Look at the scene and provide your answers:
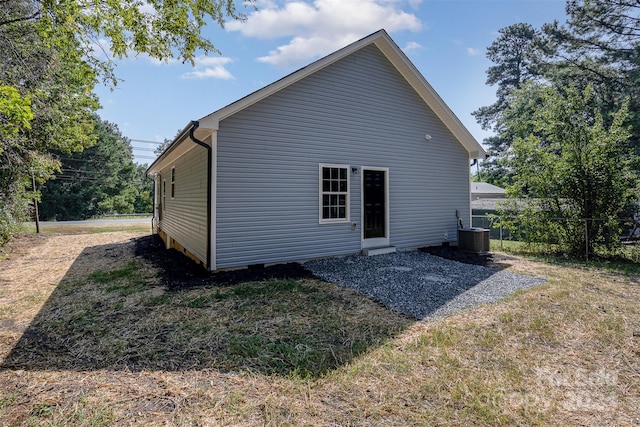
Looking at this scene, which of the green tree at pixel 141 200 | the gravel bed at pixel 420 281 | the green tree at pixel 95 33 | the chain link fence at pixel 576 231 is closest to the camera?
the gravel bed at pixel 420 281

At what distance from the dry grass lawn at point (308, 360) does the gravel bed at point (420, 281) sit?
33cm

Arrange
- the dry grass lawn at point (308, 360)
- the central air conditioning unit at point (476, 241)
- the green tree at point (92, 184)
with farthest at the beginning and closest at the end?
the green tree at point (92, 184) → the central air conditioning unit at point (476, 241) → the dry grass lawn at point (308, 360)

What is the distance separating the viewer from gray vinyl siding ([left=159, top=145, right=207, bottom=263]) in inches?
255

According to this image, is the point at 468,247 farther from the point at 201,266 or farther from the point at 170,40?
the point at 170,40

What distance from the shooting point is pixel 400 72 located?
27.5 feet

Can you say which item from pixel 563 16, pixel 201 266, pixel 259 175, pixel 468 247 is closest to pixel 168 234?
pixel 201 266

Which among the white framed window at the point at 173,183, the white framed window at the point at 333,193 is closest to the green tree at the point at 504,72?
the white framed window at the point at 333,193

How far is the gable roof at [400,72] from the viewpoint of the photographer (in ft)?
19.3

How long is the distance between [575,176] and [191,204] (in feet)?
32.3

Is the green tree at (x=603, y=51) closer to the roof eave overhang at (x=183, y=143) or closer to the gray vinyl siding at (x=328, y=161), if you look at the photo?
the gray vinyl siding at (x=328, y=161)

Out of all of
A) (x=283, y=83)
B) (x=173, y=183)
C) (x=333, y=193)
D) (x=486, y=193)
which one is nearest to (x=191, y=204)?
(x=173, y=183)

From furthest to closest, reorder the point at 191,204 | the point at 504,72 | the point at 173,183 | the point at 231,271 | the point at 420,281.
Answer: the point at 504,72, the point at 173,183, the point at 191,204, the point at 231,271, the point at 420,281

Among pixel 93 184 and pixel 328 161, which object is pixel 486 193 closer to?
pixel 328 161

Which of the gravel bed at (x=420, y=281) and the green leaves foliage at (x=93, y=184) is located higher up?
the green leaves foliage at (x=93, y=184)
